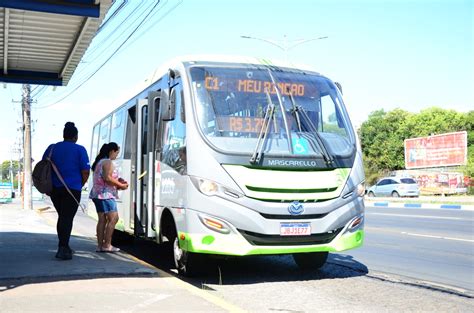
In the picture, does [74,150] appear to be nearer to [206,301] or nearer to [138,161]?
[138,161]

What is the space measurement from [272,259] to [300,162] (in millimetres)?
3141

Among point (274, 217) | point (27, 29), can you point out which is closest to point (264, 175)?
point (274, 217)

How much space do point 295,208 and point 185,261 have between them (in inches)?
63.6

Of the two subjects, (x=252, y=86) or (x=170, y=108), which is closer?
(x=252, y=86)

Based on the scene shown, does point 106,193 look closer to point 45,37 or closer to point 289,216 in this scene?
point 45,37

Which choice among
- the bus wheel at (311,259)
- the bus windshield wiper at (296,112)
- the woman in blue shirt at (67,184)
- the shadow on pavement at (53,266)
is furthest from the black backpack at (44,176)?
the bus wheel at (311,259)

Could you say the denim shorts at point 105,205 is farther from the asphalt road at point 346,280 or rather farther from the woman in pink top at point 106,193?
the asphalt road at point 346,280

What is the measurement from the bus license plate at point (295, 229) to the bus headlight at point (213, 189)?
2.15 feet

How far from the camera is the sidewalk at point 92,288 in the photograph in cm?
546

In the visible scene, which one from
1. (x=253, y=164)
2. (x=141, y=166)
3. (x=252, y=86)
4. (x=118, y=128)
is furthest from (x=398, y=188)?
(x=253, y=164)

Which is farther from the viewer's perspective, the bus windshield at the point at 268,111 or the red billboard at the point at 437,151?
the red billboard at the point at 437,151

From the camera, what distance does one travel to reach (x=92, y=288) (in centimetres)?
619

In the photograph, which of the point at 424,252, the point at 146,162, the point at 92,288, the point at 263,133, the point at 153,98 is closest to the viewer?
the point at 92,288

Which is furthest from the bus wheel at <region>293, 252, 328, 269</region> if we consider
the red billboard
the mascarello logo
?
the red billboard
